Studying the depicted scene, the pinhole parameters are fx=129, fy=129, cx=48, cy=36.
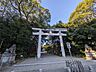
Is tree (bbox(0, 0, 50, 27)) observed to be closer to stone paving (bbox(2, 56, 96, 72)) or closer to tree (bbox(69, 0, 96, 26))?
tree (bbox(69, 0, 96, 26))

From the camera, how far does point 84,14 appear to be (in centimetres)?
1727

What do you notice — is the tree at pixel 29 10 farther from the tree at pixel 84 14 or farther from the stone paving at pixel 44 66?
the stone paving at pixel 44 66

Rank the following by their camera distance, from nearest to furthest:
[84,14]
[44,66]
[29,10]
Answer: [44,66]
[84,14]
[29,10]

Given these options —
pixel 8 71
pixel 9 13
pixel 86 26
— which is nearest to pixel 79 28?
pixel 86 26

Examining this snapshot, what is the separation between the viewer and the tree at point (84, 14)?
17.3 metres

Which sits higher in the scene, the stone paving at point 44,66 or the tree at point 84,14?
the tree at point 84,14

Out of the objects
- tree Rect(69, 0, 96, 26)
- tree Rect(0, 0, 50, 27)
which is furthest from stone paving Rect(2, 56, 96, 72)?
tree Rect(0, 0, 50, 27)

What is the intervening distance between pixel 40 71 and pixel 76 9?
44.9 feet

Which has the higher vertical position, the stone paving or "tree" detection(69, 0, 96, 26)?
"tree" detection(69, 0, 96, 26)

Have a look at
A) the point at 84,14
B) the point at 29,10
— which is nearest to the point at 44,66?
the point at 84,14

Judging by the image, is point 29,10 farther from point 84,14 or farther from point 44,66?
point 44,66

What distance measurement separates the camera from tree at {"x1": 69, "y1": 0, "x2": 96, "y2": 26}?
17328 millimetres

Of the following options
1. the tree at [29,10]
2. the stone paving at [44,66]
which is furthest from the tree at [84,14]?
the stone paving at [44,66]

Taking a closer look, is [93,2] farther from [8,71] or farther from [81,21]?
[8,71]
